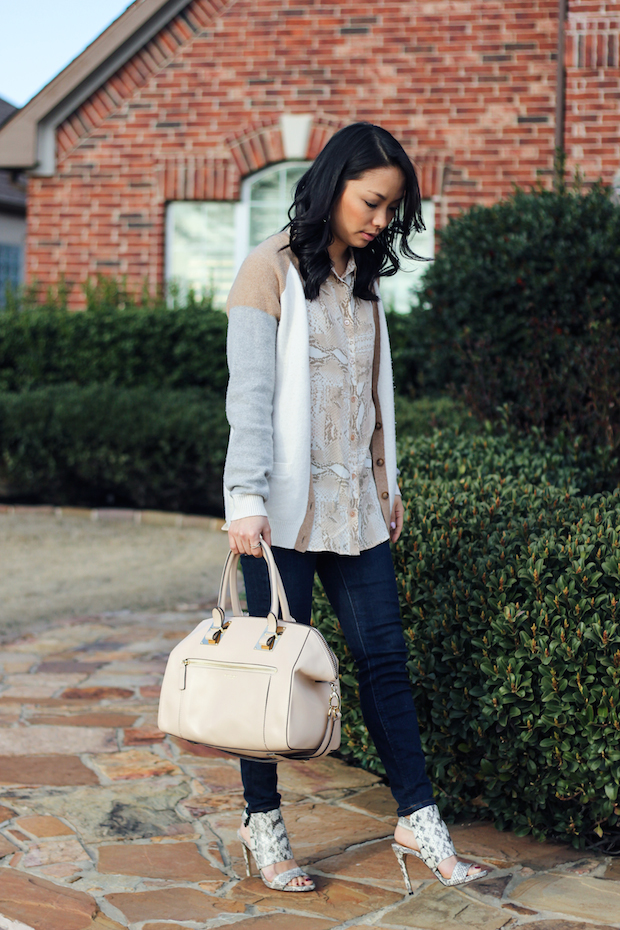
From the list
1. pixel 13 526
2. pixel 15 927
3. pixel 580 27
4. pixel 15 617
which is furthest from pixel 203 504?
pixel 15 927

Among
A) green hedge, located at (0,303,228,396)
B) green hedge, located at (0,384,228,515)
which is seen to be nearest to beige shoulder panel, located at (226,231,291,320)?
green hedge, located at (0,384,228,515)

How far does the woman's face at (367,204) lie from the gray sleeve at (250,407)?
1.14ft

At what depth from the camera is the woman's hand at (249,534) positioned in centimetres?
261

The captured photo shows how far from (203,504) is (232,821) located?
249 inches

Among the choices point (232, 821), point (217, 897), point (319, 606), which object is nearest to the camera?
point (217, 897)

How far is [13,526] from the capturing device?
9.05m

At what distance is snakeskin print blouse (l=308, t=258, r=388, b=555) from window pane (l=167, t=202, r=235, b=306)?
8.21 m

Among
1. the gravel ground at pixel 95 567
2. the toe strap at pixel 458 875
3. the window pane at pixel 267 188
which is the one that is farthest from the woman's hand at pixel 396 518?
the window pane at pixel 267 188

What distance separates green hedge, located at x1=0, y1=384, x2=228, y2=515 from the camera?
29.8ft

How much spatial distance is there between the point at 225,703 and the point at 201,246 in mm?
9039

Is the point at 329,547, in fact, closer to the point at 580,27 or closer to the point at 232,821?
the point at 232,821

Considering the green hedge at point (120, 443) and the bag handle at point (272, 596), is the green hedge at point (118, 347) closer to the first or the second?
the green hedge at point (120, 443)

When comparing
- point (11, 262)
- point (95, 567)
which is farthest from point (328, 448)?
point (11, 262)

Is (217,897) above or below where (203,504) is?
below
